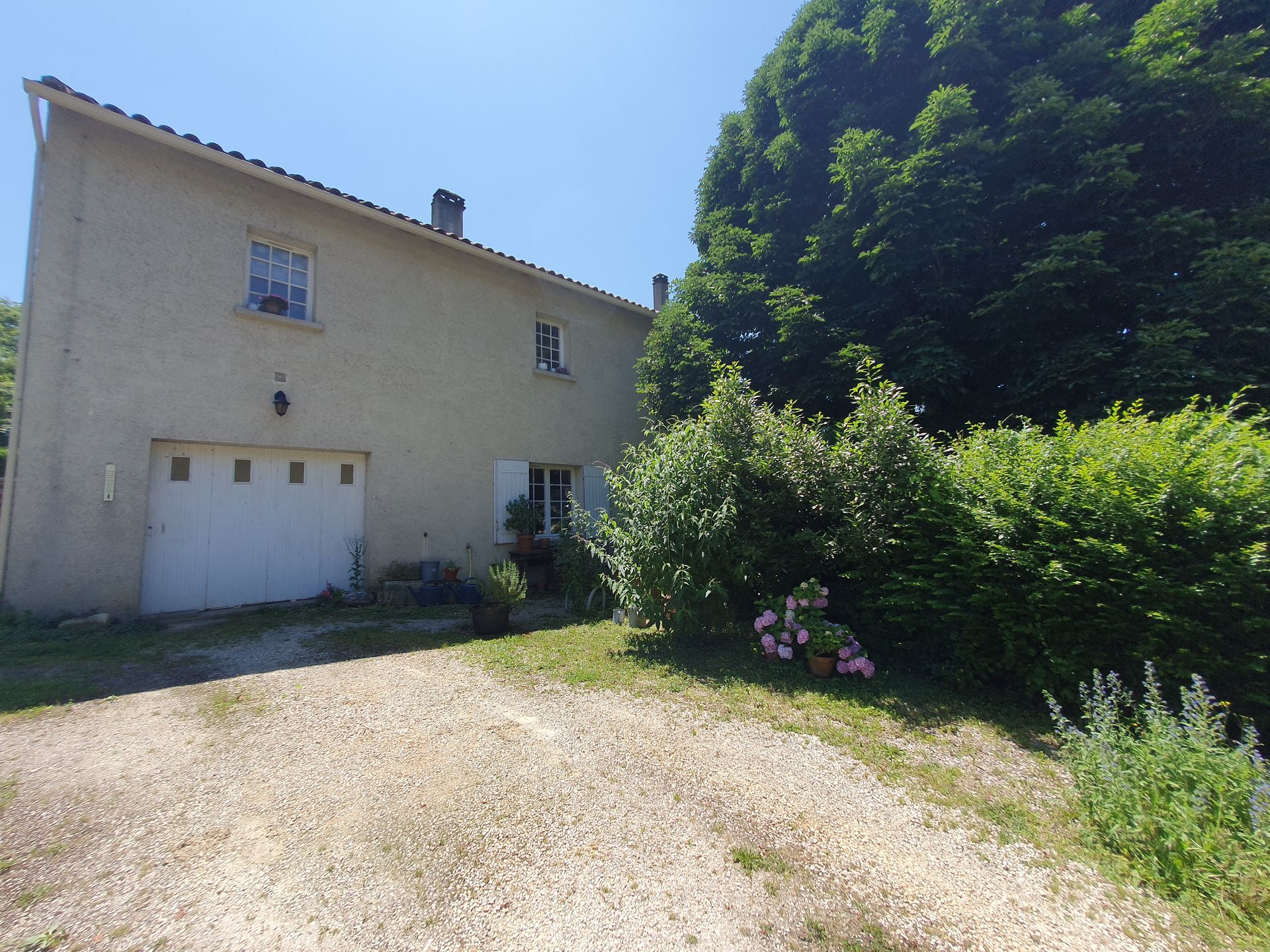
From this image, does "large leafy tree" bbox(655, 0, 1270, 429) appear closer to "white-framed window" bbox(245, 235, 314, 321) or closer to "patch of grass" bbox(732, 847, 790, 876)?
"white-framed window" bbox(245, 235, 314, 321)

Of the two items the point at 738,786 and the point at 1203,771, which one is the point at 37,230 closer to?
the point at 738,786

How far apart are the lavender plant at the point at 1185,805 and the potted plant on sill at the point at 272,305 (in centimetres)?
941

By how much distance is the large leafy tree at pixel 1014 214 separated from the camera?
6.03 meters

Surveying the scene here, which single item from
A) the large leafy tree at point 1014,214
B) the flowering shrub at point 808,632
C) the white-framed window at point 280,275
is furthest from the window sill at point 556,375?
the flowering shrub at point 808,632

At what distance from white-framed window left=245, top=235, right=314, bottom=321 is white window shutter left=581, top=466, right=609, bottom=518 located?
5431mm

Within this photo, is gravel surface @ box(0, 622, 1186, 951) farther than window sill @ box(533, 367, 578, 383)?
No

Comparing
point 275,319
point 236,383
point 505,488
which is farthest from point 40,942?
point 505,488

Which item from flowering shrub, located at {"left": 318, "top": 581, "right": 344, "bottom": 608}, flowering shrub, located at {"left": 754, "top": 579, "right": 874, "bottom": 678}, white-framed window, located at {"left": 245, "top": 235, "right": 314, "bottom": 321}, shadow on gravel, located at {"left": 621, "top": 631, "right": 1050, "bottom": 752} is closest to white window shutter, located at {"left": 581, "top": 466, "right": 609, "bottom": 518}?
flowering shrub, located at {"left": 318, "top": 581, "right": 344, "bottom": 608}

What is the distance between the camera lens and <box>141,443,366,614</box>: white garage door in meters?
6.46

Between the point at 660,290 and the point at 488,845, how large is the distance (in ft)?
44.6

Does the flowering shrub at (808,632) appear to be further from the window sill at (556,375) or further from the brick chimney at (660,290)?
the brick chimney at (660,290)

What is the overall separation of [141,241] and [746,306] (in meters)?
8.55

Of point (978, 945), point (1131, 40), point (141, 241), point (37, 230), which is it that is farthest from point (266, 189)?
point (1131, 40)

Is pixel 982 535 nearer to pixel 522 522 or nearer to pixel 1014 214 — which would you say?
pixel 1014 214
